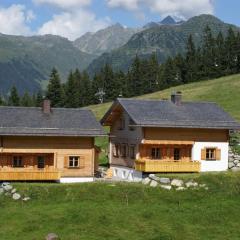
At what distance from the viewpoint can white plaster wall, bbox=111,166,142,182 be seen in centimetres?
5241

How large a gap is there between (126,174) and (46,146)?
9727 mm

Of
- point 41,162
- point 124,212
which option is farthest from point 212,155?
point 124,212

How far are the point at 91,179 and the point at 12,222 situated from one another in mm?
14498

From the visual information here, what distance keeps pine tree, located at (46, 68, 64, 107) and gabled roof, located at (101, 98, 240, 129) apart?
2746 inches

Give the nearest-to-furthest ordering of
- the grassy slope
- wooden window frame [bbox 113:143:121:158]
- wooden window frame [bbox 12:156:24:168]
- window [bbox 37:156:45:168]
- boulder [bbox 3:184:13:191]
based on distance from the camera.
Result: boulder [bbox 3:184:13:191], wooden window frame [bbox 12:156:24:168], window [bbox 37:156:45:168], wooden window frame [bbox 113:143:121:158], the grassy slope

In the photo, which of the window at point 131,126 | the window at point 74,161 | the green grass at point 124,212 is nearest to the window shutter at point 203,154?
the green grass at point 124,212

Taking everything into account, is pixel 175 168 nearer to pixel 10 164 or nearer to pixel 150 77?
pixel 10 164

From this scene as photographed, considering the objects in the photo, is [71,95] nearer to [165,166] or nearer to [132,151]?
[132,151]

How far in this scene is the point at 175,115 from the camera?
53.8m

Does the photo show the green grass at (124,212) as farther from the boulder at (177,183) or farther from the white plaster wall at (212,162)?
the white plaster wall at (212,162)

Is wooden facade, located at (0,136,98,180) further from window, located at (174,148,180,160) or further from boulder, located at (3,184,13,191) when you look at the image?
window, located at (174,148,180,160)

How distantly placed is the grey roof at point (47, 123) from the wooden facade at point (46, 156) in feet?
3.03

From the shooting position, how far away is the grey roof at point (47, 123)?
48.5 metres

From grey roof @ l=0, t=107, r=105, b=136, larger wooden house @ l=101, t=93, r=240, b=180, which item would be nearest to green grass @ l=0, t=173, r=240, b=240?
grey roof @ l=0, t=107, r=105, b=136
